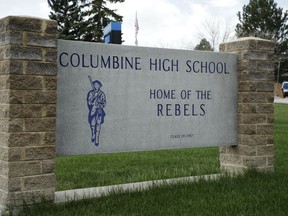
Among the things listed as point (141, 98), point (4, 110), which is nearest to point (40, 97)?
point (4, 110)

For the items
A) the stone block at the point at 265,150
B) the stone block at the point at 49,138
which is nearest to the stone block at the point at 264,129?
the stone block at the point at 265,150

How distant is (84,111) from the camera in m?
5.80

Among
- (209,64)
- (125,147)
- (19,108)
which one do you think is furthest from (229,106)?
(19,108)

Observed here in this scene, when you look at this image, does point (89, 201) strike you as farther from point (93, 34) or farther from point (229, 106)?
point (93, 34)

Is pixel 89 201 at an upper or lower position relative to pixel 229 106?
lower

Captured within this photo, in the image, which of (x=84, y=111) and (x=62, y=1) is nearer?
(x=84, y=111)

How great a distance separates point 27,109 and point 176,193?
2093mm

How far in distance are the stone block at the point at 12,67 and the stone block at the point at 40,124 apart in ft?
1.80

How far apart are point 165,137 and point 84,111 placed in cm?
131

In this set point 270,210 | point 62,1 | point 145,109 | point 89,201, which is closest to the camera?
point 270,210

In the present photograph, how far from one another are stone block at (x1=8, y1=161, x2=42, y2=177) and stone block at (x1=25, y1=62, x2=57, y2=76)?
0.99 metres

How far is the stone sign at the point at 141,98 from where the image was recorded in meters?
5.73

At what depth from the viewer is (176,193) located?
5.82 metres

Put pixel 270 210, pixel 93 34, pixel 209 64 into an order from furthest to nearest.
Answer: pixel 93 34, pixel 209 64, pixel 270 210
